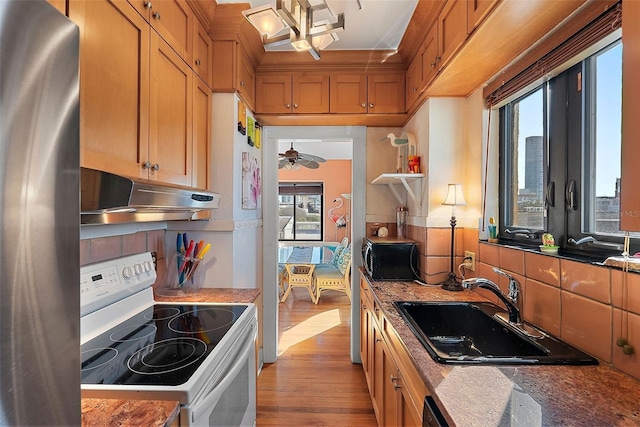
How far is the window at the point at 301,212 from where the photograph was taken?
22.6 ft

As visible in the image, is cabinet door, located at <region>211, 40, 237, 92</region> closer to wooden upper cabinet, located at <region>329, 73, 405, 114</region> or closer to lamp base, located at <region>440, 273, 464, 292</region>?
wooden upper cabinet, located at <region>329, 73, 405, 114</region>

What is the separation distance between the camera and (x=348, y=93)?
240cm

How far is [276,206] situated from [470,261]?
5.33 ft

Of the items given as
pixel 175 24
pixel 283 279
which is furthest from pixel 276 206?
pixel 283 279

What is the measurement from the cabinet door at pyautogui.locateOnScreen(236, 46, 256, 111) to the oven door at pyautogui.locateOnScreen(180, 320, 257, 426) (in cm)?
149

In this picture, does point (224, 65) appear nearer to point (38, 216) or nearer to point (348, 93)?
point (348, 93)

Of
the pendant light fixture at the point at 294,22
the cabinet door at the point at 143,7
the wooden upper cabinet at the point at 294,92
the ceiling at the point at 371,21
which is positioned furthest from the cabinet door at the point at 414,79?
the cabinet door at the point at 143,7

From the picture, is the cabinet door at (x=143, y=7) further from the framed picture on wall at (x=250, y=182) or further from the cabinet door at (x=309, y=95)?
the cabinet door at (x=309, y=95)

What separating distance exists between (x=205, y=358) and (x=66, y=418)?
27.0 inches

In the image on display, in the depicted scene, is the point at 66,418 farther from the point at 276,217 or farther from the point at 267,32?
the point at 276,217

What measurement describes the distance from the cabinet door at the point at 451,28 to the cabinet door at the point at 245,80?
4.02 feet

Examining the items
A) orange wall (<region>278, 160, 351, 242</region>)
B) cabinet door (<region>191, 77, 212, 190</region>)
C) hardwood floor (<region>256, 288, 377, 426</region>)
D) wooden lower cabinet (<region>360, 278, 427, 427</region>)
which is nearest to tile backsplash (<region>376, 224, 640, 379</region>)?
wooden lower cabinet (<region>360, 278, 427, 427</region>)

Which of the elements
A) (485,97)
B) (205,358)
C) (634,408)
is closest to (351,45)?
(485,97)

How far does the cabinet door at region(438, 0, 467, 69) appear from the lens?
137 centimetres
